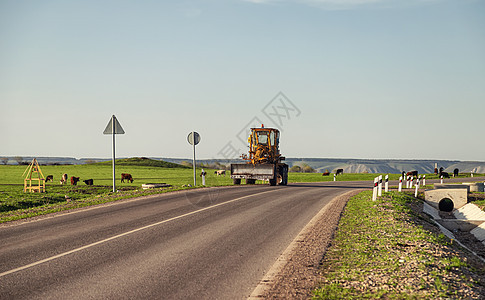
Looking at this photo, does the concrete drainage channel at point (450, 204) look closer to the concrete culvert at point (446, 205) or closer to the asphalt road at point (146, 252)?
the concrete culvert at point (446, 205)

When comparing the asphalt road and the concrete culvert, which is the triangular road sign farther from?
the concrete culvert

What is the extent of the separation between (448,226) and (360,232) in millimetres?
10891

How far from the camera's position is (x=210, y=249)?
874cm

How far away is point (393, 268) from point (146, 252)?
4548mm

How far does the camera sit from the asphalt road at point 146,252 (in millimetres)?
6156

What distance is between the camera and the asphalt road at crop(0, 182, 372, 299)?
616cm

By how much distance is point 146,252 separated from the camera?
27.7 feet

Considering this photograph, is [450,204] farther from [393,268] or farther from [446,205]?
[393,268]

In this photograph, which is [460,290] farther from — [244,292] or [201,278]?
[201,278]

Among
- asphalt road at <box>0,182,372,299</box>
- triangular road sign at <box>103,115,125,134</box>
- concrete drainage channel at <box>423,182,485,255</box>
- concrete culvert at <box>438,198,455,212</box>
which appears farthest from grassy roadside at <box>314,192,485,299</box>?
concrete culvert at <box>438,198,455,212</box>

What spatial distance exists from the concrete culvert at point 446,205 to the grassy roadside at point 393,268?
45.3ft

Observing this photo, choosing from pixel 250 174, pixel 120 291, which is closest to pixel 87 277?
pixel 120 291

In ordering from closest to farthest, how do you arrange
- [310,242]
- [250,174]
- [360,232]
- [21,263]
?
[21,263]
[310,242]
[360,232]
[250,174]

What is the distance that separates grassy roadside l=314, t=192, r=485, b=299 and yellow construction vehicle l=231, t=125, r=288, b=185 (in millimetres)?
18181
